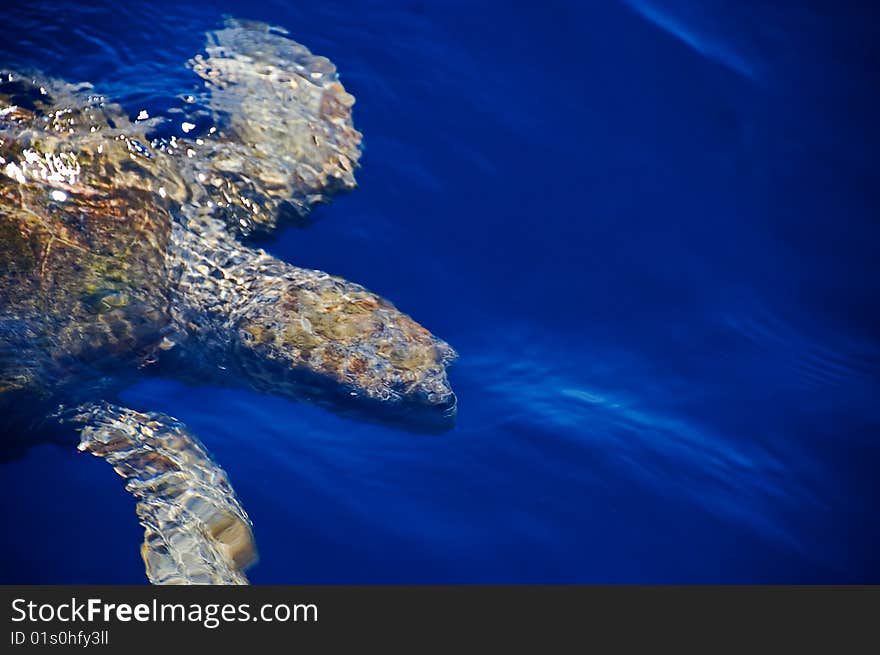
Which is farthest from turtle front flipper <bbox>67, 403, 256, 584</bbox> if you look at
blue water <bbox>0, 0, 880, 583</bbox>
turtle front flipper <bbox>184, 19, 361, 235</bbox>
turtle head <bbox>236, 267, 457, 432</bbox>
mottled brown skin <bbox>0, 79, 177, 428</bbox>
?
turtle front flipper <bbox>184, 19, 361, 235</bbox>

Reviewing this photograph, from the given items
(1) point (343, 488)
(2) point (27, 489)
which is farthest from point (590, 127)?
(2) point (27, 489)

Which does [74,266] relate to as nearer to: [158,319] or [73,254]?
[73,254]

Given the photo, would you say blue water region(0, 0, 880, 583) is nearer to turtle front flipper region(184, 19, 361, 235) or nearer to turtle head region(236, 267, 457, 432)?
turtle front flipper region(184, 19, 361, 235)

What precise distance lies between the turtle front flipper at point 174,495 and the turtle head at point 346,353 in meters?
0.72

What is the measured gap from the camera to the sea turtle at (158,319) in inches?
171

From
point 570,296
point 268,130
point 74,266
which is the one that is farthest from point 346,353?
point 268,130

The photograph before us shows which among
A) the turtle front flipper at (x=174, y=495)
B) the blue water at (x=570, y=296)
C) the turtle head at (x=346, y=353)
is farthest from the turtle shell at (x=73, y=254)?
the turtle head at (x=346, y=353)

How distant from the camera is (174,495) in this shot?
14.4ft

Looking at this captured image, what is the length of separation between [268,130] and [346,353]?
2.52m

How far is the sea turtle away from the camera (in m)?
4.35

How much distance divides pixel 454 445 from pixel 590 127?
10.7 feet

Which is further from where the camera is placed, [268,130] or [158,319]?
[268,130]

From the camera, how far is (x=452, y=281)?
18.2ft

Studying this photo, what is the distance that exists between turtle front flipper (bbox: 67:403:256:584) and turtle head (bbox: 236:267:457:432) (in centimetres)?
72
